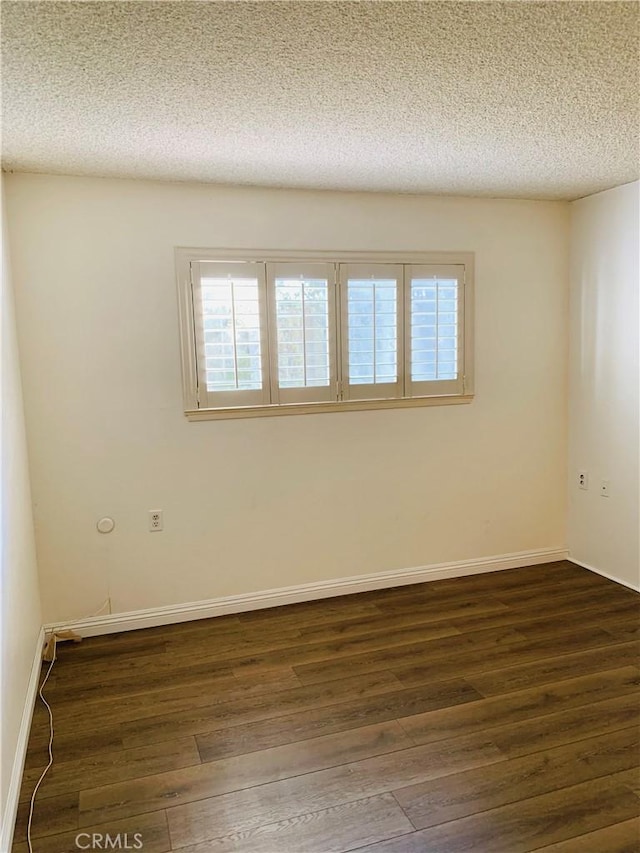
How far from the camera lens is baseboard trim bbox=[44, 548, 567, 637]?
3217 mm

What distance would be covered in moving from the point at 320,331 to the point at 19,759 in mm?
2450

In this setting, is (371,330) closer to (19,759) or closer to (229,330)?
(229,330)

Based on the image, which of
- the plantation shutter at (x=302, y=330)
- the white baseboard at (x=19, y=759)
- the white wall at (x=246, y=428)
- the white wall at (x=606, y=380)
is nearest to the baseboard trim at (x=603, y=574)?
the white wall at (x=606, y=380)

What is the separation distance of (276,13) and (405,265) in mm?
2133

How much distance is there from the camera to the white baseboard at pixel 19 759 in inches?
70.0

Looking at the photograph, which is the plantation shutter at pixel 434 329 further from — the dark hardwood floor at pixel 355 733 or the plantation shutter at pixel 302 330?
the dark hardwood floor at pixel 355 733

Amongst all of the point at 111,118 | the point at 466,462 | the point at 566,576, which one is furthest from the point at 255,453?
the point at 566,576

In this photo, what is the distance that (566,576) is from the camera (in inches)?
152

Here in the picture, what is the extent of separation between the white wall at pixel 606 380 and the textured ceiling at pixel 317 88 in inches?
24.9

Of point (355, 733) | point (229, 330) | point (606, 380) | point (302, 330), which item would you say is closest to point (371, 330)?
point (302, 330)

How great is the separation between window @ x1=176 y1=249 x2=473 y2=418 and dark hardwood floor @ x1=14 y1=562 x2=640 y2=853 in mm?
Answer: 1300

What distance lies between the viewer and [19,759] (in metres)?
2.08

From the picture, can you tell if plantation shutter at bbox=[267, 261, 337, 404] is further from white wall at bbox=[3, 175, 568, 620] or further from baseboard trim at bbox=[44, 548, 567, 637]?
baseboard trim at bbox=[44, 548, 567, 637]

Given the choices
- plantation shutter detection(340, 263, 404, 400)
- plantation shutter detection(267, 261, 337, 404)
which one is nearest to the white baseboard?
plantation shutter detection(267, 261, 337, 404)
